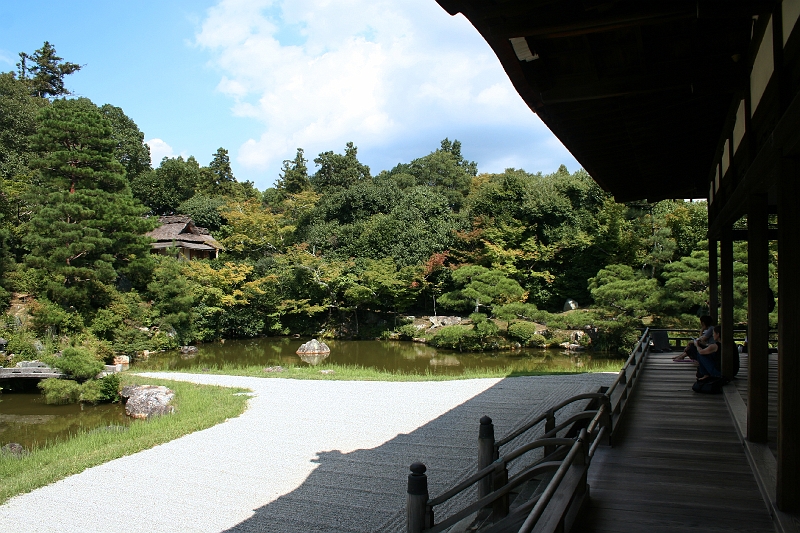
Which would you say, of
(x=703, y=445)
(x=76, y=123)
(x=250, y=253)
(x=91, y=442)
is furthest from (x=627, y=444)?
(x=250, y=253)

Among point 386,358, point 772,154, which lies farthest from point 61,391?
point 772,154

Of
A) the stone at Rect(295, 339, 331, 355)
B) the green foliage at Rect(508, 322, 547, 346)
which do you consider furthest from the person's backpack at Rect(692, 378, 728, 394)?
the stone at Rect(295, 339, 331, 355)

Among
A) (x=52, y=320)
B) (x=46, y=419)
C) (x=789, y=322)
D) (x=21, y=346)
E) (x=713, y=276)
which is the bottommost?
(x=46, y=419)

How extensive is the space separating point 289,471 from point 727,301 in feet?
14.5

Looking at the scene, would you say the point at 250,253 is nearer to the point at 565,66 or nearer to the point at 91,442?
the point at 91,442

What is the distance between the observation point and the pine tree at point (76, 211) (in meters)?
14.8

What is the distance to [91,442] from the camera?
696 centimetres

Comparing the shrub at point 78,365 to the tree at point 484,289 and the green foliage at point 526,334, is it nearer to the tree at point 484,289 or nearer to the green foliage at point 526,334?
the tree at point 484,289

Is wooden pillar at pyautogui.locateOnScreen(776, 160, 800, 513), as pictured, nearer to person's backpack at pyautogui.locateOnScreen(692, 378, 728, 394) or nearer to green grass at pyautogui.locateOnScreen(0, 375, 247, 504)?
person's backpack at pyautogui.locateOnScreen(692, 378, 728, 394)

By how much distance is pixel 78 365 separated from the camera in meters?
10.8

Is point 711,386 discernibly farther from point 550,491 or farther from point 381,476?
point 550,491

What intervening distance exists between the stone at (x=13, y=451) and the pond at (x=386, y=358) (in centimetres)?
693

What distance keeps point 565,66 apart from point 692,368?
17.8 ft

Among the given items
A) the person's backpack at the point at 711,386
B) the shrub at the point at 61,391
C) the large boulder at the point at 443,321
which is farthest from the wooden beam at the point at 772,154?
the large boulder at the point at 443,321
